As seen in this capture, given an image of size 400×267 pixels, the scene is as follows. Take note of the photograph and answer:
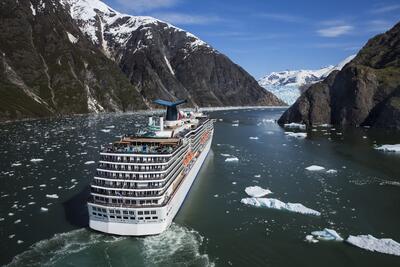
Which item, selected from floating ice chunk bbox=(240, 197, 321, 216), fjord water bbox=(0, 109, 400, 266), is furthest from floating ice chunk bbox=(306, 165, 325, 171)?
floating ice chunk bbox=(240, 197, 321, 216)

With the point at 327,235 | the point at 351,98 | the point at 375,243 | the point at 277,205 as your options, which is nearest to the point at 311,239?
the point at 327,235

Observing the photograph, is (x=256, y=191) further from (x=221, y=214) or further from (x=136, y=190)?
(x=136, y=190)

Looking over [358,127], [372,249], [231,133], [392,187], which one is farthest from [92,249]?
[358,127]

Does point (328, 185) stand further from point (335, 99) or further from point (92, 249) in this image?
point (335, 99)

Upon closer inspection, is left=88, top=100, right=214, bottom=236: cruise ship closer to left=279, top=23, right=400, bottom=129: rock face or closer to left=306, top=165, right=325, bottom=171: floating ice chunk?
left=306, top=165, right=325, bottom=171: floating ice chunk

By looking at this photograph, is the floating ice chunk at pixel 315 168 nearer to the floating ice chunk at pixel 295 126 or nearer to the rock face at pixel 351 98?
the floating ice chunk at pixel 295 126

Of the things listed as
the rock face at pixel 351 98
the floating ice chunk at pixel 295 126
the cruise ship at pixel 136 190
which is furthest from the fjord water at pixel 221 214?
the rock face at pixel 351 98
